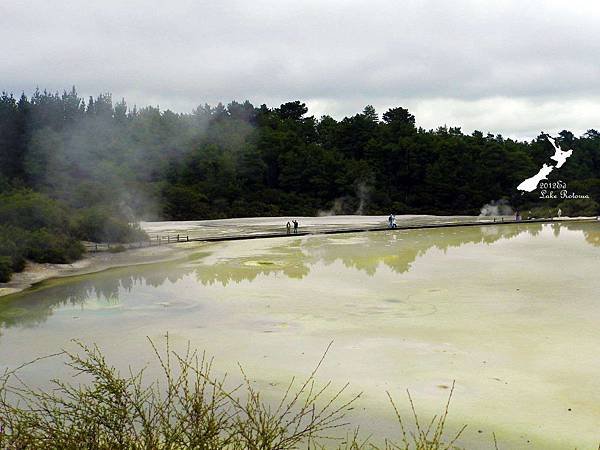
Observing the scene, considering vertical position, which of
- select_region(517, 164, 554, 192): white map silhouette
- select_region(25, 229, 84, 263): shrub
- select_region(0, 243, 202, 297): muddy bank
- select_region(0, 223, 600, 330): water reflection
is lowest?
select_region(0, 223, 600, 330): water reflection

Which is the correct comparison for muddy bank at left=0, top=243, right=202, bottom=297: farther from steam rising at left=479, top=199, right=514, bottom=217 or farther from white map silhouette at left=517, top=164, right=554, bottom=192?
white map silhouette at left=517, top=164, right=554, bottom=192

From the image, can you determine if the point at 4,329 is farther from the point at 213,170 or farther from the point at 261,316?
the point at 213,170

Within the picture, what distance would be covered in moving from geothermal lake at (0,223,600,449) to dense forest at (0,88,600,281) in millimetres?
30465

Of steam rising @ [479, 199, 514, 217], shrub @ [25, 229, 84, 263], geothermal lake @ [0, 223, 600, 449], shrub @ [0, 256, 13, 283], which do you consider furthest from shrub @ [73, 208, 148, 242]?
steam rising @ [479, 199, 514, 217]

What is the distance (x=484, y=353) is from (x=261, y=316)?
5.52 m

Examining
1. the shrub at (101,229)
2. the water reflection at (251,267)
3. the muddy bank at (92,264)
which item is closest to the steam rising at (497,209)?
the water reflection at (251,267)

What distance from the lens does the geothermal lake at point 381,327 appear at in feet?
30.6

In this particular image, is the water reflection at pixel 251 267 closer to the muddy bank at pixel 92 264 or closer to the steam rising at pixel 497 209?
the muddy bank at pixel 92 264

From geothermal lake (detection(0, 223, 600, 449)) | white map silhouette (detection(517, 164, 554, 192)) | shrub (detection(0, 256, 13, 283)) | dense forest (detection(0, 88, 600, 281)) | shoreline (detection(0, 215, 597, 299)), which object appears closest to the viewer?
geothermal lake (detection(0, 223, 600, 449))

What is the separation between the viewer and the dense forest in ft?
185

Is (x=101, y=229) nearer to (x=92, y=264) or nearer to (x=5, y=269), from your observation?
(x=92, y=264)

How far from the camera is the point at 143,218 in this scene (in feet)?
169

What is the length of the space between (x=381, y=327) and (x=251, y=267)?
10681mm

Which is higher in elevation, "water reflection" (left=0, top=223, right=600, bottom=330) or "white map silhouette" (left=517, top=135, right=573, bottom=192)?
"white map silhouette" (left=517, top=135, right=573, bottom=192)
